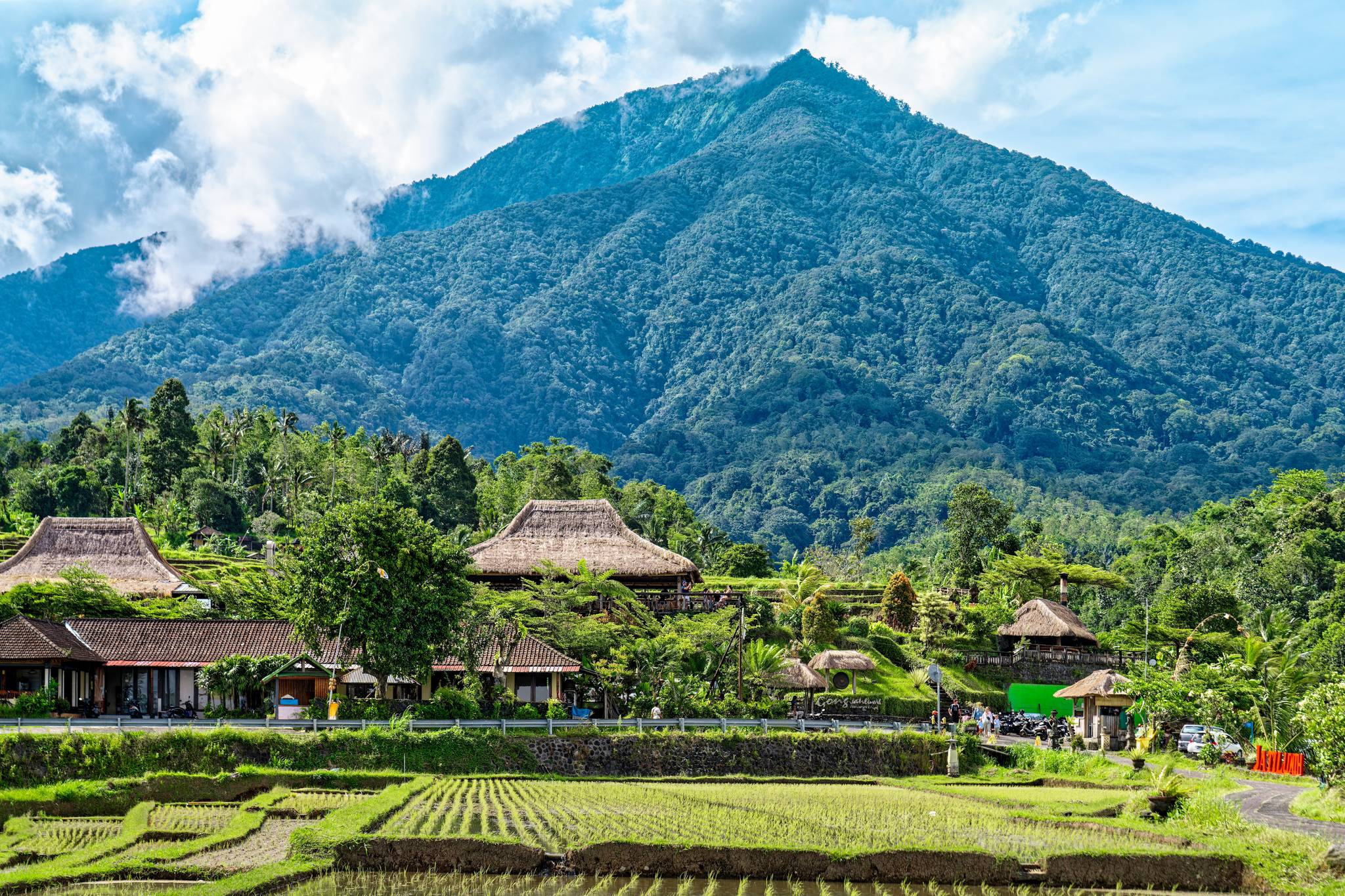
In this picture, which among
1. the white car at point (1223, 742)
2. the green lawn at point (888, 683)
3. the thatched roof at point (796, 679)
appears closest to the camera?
the white car at point (1223, 742)

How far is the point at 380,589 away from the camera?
123 feet

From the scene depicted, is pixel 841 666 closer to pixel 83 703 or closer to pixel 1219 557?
pixel 83 703

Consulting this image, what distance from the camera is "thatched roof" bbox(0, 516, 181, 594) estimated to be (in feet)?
167

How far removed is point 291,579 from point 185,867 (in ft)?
60.6

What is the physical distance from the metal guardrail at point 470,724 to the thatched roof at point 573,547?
13.2 meters

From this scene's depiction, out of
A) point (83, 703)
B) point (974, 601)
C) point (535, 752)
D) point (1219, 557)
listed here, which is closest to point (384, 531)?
point (535, 752)

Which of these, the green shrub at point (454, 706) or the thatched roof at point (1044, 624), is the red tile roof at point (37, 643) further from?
the thatched roof at point (1044, 624)

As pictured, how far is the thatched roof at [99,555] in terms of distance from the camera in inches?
1999

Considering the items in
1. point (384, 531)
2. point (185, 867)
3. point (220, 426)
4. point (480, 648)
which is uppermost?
point (220, 426)

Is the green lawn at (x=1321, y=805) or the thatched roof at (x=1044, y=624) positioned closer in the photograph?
the green lawn at (x=1321, y=805)

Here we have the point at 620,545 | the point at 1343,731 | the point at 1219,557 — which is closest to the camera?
the point at 1343,731

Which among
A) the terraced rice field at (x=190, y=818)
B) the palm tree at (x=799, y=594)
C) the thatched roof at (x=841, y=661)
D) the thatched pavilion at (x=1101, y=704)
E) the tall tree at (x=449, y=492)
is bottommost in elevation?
the terraced rice field at (x=190, y=818)

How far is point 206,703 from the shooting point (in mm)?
40250

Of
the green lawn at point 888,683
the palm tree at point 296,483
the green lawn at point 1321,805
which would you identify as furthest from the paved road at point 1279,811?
the palm tree at point 296,483
